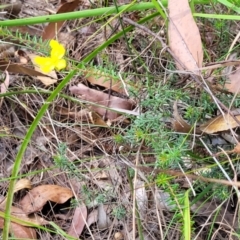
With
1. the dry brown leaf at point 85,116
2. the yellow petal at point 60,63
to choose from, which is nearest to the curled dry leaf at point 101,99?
the dry brown leaf at point 85,116

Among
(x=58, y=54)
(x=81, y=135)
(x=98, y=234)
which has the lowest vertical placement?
(x=98, y=234)

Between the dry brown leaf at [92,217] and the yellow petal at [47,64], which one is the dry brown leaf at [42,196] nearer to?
the dry brown leaf at [92,217]

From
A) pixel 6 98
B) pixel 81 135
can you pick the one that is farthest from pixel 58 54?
pixel 6 98

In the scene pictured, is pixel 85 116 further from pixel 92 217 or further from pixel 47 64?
pixel 47 64

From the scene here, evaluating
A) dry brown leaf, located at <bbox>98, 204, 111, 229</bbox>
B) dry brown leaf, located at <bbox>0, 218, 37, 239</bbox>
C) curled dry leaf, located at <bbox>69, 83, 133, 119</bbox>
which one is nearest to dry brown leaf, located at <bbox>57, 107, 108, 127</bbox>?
curled dry leaf, located at <bbox>69, 83, 133, 119</bbox>

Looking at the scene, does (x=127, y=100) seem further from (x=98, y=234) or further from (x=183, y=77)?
(x=98, y=234)

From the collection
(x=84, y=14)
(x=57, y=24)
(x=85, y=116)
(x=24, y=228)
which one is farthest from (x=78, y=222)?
(x=57, y=24)

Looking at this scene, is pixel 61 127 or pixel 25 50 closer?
pixel 61 127
